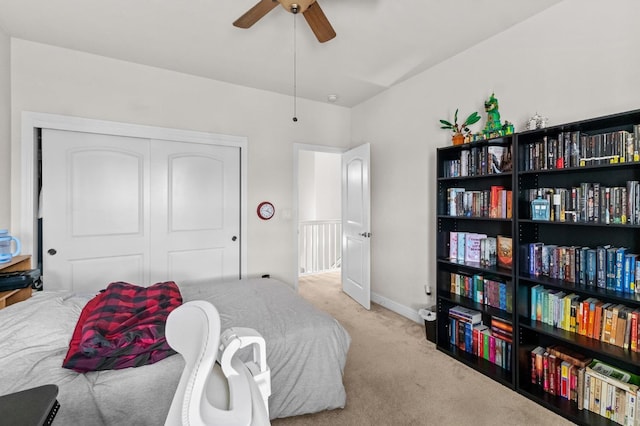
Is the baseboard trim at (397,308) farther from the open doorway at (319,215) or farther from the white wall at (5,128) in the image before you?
the white wall at (5,128)

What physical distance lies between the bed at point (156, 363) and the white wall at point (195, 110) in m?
1.42

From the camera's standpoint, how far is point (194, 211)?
330 cm

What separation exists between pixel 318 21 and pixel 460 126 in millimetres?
1656

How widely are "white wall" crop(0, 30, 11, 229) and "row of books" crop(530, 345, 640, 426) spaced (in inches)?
163

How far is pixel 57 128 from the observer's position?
2.66 metres

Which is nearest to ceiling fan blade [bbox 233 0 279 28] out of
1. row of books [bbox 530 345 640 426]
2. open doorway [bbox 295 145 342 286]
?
row of books [bbox 530 345 640 426]

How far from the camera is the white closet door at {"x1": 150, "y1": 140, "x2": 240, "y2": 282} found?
3125mm

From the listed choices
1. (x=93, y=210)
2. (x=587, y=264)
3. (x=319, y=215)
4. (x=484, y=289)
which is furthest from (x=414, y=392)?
(x=319, y=215)

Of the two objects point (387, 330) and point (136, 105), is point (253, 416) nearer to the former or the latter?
point (387, 330)

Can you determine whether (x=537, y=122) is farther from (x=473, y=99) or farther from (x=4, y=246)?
(x=4, y=246)

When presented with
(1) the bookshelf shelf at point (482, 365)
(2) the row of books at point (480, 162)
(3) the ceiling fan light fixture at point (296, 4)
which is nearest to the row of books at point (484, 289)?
(1) the bookshelf shelf at point (482, 365)

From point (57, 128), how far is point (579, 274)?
13.8ft

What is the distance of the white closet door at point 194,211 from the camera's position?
3125 mm

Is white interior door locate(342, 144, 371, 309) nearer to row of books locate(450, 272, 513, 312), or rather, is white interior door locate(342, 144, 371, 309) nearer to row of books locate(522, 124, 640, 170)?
row of books locate(450, 272, 513, 312)
